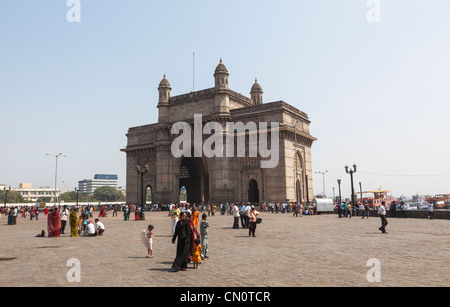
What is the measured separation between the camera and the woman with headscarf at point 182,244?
27.2 feet

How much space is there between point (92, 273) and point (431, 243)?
11523 mm

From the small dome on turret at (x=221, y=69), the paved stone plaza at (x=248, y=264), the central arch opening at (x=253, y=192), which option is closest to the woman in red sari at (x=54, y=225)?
the paved stone plaza at (x=248, y=264)

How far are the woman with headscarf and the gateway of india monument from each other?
31.9 meters

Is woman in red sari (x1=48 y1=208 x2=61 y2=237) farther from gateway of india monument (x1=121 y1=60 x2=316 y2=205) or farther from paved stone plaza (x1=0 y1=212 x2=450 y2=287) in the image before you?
gateway of india monument (x1=121 y1=60 x2=316 y2=205)

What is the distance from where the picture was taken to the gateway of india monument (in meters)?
40.8

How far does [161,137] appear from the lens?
48.9 meters

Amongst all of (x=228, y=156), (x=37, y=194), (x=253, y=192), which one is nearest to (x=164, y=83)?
(x=228, y=156)

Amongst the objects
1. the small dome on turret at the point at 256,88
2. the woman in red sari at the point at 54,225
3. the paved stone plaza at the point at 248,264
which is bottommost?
the paved stone plaza at the point at 248,264

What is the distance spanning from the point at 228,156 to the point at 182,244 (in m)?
34.3

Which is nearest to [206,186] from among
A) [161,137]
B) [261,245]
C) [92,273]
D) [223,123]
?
[161,137]

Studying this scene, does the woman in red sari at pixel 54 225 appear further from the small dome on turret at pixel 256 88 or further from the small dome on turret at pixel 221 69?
the small dome on turret at pixel 256 88

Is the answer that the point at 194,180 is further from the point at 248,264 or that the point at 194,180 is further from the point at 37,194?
the point at 37,194

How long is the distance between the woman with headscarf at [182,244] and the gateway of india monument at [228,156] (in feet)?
105
